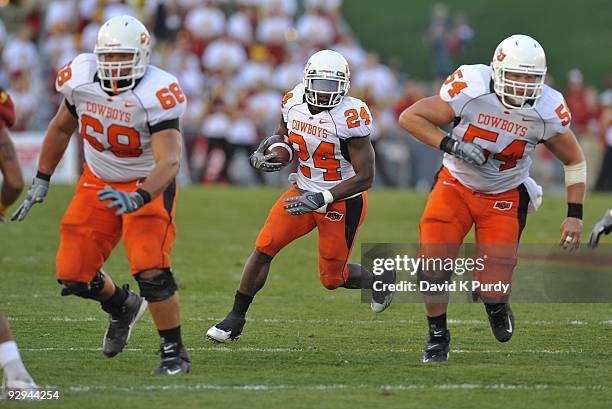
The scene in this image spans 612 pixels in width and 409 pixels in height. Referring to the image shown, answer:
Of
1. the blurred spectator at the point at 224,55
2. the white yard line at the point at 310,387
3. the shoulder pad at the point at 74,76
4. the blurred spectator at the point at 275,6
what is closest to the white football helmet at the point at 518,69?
the white yard line at the point at 310,387

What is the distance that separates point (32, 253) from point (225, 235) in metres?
2.16

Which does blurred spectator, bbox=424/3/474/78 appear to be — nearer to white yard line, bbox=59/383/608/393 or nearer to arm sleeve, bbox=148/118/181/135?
arm sleeve, bbox=148/118/181/135

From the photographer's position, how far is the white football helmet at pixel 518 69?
234 inches

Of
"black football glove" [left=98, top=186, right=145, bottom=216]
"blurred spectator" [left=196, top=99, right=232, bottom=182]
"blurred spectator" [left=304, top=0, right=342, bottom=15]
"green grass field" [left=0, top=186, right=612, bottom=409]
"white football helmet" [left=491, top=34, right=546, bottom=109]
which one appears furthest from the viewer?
"blurred spectator" [left=304, top=0, right=342, bottom=15]

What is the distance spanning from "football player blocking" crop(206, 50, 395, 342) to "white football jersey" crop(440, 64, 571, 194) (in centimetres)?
60

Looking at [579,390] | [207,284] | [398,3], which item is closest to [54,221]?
[207,284]

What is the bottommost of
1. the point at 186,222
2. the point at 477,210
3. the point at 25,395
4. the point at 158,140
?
the point at 186,222

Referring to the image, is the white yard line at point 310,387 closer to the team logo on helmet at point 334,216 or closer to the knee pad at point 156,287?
the knee pad at point 156,287

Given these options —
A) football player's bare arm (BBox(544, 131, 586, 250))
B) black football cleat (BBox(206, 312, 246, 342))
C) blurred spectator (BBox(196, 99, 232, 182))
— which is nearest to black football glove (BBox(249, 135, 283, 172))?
black football cleat (BBox(206, 312, 246, 342))

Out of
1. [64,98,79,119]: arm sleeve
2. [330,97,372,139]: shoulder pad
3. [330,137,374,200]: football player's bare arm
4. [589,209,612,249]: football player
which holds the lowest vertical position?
[589,209,612,249]: football player

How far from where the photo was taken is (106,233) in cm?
575

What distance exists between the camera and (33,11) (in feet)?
59.8

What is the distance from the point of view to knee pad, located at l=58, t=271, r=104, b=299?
5.75 meters

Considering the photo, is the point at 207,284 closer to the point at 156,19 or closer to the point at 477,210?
the point at 477,210
